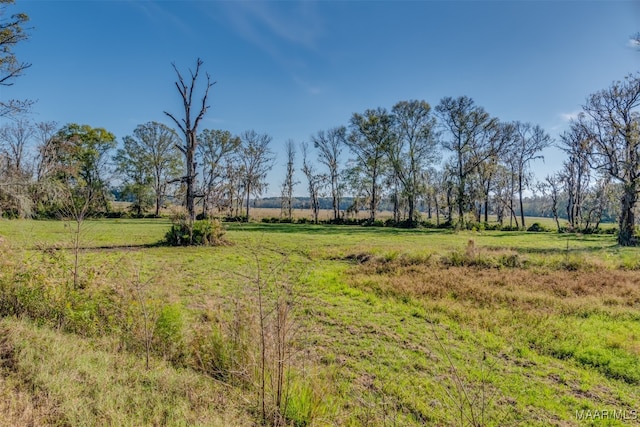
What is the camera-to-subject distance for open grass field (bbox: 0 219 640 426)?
3.25 metres

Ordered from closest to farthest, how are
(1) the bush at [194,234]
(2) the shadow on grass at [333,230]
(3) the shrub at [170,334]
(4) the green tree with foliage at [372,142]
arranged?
(3) the shrub at [170,334]
(1) the bush at [194,234]
(2) the shadow on grass at [333,230]
(4) the green tree with foliage at [372,142]

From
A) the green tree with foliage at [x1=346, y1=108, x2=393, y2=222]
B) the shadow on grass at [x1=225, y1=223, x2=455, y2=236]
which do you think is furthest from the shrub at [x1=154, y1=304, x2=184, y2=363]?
the green tree with foliage at [x1=346, y1=108, x2=393, y2=222]

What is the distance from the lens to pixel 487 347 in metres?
5.77

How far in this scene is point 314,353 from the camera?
17.0 ft

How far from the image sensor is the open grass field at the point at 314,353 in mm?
3248

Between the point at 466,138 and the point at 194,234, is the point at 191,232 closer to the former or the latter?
the point at 194,234

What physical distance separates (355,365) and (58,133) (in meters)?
55.0

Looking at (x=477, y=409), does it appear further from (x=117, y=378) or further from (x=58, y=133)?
(x=58, y=133)

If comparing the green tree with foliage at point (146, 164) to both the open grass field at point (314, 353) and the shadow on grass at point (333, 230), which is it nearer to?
the shadow on grass at point (333, 230)

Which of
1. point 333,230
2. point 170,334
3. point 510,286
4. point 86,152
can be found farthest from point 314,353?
point 86,152

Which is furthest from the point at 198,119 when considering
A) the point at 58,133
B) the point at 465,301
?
the point at 58,133

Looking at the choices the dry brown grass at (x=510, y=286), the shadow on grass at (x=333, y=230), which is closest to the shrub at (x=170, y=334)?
the dry brown grass at (x=510, y=286)

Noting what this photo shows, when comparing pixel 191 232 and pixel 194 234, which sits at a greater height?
pixel 191 232

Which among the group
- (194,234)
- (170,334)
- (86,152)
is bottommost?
(170,334)
